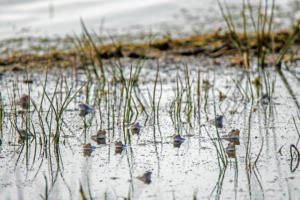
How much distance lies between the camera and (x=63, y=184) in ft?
4.49

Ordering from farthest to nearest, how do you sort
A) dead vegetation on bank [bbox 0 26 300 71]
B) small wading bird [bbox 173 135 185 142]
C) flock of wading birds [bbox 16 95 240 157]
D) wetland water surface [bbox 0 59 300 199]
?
dead vegetation on bank [bbox 0 26 300 71] < small wading bird [bbox 173 135 185 142] < flock of wading birds [bbox 16 95 240 157] < wetland water surface [bbox 0 59 300 199]

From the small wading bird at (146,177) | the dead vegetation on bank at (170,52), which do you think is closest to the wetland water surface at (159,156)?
the small wading bird at (146,177)

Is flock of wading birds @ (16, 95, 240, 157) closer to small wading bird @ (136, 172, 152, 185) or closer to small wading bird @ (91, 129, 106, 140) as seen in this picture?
small wading bird @ (91, 129, 106, 140)

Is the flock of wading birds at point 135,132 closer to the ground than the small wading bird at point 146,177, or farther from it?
farther from it

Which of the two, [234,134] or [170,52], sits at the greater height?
[170,52]

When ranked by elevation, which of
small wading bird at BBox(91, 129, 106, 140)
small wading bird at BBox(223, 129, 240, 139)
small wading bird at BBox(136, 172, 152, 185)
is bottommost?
small wading bird at BBox(136, 172, 152, 185)

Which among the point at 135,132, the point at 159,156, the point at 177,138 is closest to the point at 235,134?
the point at 177,138

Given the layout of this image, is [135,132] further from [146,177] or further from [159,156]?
[146,177]

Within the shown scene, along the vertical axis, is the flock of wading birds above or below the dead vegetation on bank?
below

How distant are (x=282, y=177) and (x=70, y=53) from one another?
3.57 metres

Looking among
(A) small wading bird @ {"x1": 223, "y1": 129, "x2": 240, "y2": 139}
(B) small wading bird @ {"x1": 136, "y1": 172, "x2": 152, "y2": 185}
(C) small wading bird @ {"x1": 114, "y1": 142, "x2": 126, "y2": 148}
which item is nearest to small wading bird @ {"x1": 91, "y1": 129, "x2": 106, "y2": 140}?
(C) small wading bird @ {"x1": 114, "y1": 142, "x2": 126, "y2": 148}

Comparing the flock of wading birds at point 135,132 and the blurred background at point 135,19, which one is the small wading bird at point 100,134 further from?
the blurred background at point 135,19

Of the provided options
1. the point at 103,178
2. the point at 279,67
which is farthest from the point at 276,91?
the point at 103,178

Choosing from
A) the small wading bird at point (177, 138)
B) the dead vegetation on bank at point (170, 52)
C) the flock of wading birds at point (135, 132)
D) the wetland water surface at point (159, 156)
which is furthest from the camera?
the dead vegetation on bank at point (170, 52)
